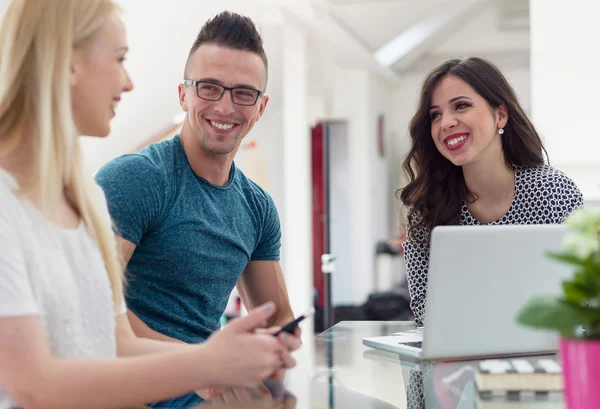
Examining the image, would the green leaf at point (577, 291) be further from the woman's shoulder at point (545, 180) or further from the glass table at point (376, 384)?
the woman's shoulder at point (545, 180)

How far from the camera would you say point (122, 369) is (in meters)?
1.12

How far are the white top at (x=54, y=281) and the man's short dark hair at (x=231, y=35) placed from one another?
3.08 ft

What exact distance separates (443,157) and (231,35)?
93 centimetres

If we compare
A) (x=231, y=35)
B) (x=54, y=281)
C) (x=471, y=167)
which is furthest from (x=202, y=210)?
(x=471, y=167)

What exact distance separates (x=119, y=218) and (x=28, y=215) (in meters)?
0.67

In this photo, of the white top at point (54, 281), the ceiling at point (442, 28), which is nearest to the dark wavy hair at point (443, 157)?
the white top at point (54, 281)

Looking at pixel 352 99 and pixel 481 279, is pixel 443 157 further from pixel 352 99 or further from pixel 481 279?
pixel 352 99

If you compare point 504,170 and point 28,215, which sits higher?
point 504,170

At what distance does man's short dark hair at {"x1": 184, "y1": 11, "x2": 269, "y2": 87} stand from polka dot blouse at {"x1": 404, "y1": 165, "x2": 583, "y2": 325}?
2.65ft

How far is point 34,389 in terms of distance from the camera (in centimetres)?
106

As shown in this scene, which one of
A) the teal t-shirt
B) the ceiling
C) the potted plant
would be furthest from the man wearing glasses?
the ceiling

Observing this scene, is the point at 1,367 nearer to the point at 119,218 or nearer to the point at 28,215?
the point at 28,215

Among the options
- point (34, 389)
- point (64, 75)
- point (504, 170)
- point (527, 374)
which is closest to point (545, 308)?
point (527, 374)

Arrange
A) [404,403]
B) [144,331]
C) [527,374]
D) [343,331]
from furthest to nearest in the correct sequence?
[343,331], [144,331], [404,403], [527,374]
